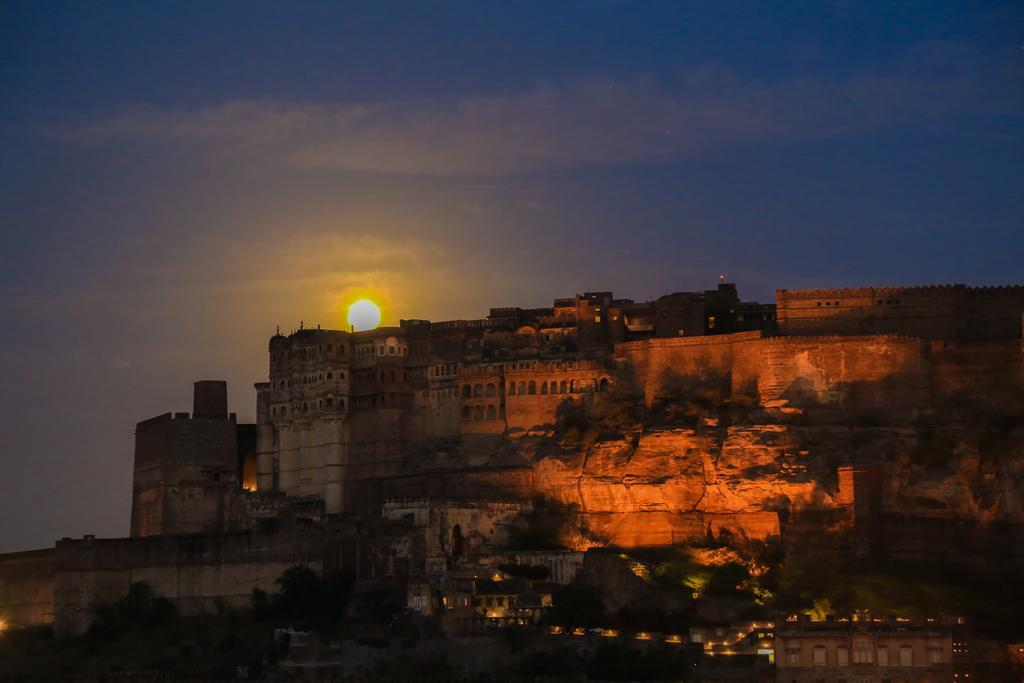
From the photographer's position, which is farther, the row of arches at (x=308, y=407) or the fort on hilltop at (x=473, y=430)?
the row of arches at (x=308, y=407)

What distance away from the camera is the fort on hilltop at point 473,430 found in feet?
324

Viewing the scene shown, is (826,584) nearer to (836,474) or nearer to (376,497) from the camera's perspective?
(836,474)

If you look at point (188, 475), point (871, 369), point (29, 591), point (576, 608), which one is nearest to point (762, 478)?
point (871, 369)

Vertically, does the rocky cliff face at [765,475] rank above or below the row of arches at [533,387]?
below

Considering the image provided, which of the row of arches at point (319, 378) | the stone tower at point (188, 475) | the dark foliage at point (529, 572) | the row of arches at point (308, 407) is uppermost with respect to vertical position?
the row of arches at point (319, 378)

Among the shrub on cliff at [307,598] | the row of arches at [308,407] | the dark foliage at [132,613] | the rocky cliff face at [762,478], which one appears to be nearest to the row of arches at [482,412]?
the row of arches at [308,407]

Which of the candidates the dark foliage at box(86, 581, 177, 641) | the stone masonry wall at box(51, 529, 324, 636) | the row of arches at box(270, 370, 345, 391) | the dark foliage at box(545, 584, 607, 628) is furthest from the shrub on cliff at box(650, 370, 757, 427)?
the dark foliage at box(86, 581, 177, 641)

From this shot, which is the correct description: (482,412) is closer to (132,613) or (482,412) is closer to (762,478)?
(762,478)

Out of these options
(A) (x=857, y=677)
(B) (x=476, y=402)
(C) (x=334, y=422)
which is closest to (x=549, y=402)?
(B) (x=476, y=402)

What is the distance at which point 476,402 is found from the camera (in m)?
110

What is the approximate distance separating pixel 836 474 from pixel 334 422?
2622 centimetres

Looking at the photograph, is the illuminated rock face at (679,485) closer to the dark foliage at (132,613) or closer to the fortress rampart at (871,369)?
the fortress rampart at (871,369)

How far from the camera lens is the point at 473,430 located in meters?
109

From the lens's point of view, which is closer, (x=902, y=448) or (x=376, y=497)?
(x=902, y=448)
